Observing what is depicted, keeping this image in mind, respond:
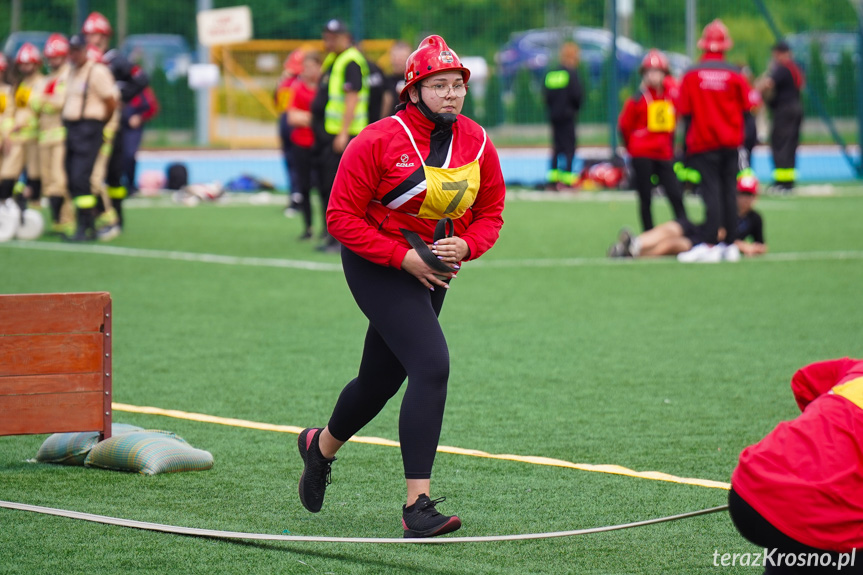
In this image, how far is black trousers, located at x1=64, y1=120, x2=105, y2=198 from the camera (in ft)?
42.6

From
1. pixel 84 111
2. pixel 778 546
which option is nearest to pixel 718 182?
pixel 84 111

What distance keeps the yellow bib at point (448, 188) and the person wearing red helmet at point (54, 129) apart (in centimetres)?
997

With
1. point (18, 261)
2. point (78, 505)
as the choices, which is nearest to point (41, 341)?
point (78, 505)

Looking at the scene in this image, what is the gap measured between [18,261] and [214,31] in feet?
40.4

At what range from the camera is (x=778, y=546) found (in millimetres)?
2990

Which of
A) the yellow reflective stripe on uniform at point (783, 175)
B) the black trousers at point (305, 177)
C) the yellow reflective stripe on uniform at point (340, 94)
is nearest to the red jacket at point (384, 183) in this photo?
the yellow reflective stripe on uniform at point (340, 94)

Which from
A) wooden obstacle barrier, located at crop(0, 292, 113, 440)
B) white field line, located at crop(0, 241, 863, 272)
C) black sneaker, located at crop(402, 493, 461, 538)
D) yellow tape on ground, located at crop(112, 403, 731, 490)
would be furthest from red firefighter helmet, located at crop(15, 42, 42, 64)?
black sneaker, located at crop(402, 493, 461, 538)

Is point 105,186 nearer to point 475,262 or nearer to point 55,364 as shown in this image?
point 475,262

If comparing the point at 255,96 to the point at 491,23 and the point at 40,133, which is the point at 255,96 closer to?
the point at 491,23

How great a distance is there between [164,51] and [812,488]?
3154 cm

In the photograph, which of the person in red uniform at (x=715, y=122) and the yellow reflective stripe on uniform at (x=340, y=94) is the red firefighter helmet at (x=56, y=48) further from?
the person in red uniform at (x=715, y=122)

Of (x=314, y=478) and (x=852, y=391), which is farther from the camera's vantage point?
(x=314, y=478)

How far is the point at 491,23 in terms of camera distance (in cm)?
2494

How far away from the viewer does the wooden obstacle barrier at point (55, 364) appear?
5.08 meters
